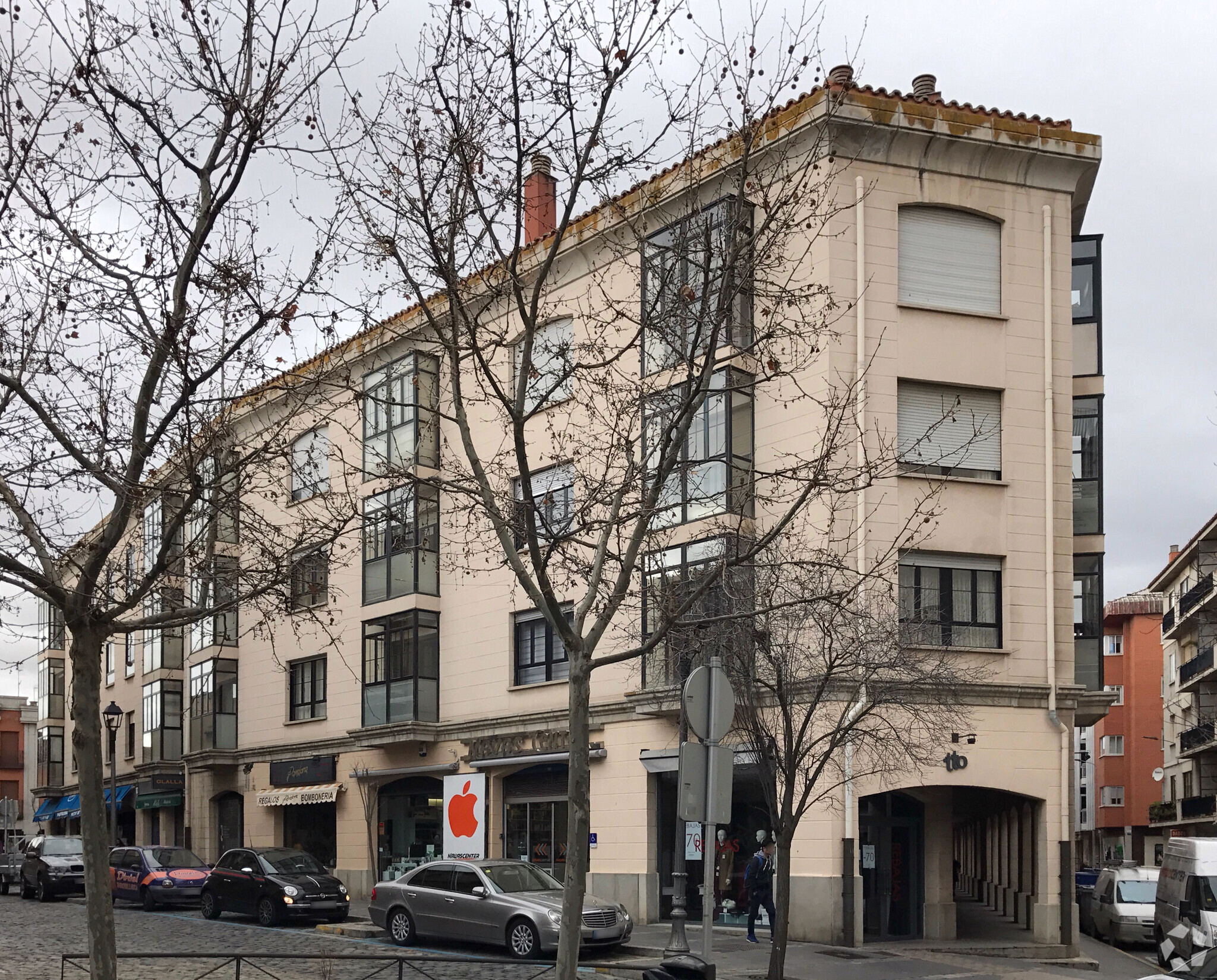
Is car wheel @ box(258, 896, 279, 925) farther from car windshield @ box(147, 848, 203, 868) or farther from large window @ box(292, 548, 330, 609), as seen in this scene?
large window @ box(292, 548, 330, 609)

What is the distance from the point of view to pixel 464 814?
3120cm

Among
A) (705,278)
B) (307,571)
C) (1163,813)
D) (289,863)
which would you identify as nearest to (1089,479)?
(289,863)

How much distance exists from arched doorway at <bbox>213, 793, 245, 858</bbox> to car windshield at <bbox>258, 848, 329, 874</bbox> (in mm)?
13648

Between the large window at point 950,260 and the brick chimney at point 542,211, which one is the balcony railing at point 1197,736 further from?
the brick chimney at point 542,211

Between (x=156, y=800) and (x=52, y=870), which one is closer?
(x=52, y=870)

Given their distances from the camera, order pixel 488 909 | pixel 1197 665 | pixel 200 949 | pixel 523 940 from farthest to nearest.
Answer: pixel 1197 665, pixel 200 949, pixel 488 909, pixel 523 940

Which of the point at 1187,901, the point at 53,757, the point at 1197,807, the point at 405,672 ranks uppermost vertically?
the point at 405,672

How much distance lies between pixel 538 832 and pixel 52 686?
134 ft

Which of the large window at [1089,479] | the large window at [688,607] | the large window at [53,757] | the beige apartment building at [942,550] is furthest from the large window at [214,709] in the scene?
the large window at [1089,479]

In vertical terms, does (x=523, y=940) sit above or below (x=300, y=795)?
above

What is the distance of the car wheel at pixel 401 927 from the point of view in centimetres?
2288

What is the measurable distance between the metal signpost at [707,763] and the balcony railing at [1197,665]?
50082 mm

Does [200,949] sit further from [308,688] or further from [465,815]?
[308,688]

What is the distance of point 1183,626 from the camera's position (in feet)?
203
